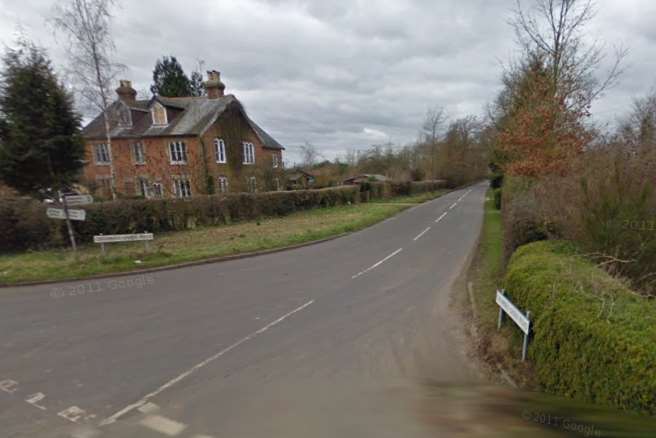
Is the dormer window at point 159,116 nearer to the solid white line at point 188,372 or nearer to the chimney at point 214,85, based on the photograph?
the chimney at point 214,85

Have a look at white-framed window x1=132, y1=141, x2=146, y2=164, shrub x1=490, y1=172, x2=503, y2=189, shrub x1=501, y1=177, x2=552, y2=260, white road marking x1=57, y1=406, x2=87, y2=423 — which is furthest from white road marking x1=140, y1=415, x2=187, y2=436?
white-framed window x1=132, y1=141, x2=146, y2=164

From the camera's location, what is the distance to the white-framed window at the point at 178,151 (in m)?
26.9

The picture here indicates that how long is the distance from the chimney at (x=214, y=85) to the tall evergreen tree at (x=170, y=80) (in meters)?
17.5

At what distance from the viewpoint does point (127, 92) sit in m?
30.6

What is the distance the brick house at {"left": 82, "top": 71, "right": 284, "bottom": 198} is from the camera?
1025 inches

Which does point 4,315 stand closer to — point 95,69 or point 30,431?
point 30,431

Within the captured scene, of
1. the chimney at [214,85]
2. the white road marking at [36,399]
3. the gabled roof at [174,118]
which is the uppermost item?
the chimney at [214,85]

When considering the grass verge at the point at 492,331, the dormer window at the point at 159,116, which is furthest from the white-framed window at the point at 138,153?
the grass verge at the point at 492,331

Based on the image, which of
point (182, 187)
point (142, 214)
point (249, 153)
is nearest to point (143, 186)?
point (182, 187)

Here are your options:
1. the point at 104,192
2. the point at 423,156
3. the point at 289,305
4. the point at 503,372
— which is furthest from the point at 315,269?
the point at 423,156

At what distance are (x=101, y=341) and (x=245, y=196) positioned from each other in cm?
1504

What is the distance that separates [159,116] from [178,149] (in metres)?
3.77

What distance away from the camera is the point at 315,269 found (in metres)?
8.80

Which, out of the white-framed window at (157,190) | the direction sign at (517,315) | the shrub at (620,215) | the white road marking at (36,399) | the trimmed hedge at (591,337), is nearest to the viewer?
the trimmed hedge at (591,337)
